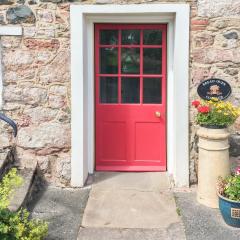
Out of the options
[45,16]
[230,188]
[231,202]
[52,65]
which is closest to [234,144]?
[230,188]

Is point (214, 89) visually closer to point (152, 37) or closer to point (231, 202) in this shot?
point (152, 37)

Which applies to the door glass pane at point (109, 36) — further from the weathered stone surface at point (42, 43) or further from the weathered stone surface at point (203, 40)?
the weathered stone surface at point (203, 40)

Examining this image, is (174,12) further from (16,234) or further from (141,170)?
(16,234)

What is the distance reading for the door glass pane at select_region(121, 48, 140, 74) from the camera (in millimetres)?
5934

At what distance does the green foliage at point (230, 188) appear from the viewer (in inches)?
179

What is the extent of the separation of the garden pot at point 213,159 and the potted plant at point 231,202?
32cm

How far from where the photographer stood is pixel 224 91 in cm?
543

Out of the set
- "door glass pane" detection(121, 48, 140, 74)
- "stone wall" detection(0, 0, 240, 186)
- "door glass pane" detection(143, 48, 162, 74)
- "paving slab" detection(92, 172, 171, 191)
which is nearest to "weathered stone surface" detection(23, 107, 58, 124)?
"stone wall" detection(0, 0, 240, 186)

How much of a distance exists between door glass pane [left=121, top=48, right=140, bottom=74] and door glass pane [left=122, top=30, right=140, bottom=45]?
94mm

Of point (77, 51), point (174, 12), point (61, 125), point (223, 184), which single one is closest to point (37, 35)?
point (77, 51)

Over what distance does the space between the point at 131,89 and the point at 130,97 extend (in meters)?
0.11

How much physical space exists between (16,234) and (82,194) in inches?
69.7

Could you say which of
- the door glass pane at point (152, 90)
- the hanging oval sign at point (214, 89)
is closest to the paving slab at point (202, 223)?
the hanging oval sign at point (214, 89)

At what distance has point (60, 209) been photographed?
509cm
